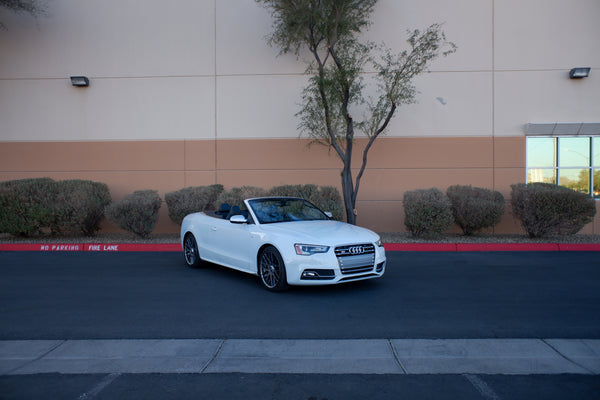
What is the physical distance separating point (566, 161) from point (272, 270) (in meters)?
11.6

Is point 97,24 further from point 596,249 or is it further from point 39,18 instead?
point 596,249

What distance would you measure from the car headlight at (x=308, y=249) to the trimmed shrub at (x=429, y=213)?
235 inches

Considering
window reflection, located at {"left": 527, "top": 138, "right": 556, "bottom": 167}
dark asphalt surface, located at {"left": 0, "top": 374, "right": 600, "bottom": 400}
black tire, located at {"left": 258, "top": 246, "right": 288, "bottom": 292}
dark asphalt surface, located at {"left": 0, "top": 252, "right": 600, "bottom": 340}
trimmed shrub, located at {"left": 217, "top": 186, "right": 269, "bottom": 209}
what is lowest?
dark asphalt surface, located at {"left": 0, "top": 374, "right": 600, "bottom": 400}

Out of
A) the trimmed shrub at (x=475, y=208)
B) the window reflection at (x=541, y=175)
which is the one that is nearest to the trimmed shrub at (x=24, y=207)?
the trimmed shrub at (x=475, y=208)

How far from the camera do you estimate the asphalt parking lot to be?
3.94 metres

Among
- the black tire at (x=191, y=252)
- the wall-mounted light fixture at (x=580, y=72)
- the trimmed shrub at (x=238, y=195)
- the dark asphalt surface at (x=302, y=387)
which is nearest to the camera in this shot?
the dark asphalt surface at (x=302, y=387)

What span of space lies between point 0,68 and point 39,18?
207 cm

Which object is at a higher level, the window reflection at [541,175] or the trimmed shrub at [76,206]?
the window reflection at [541,175]

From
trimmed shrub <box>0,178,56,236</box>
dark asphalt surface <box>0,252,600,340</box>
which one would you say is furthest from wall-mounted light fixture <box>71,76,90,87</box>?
dark asphalt surface <box>0,252,600,340</box>

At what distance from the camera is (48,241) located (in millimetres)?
12797

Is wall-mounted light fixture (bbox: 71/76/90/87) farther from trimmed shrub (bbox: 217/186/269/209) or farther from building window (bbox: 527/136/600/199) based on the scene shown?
building window (bbox: 527/136/600/199)

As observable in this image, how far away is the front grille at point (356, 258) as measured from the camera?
269 inches

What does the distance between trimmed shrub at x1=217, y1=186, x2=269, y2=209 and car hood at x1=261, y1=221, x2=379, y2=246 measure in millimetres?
5000

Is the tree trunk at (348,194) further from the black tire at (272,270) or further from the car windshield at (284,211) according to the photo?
the black tire at (272,270)
